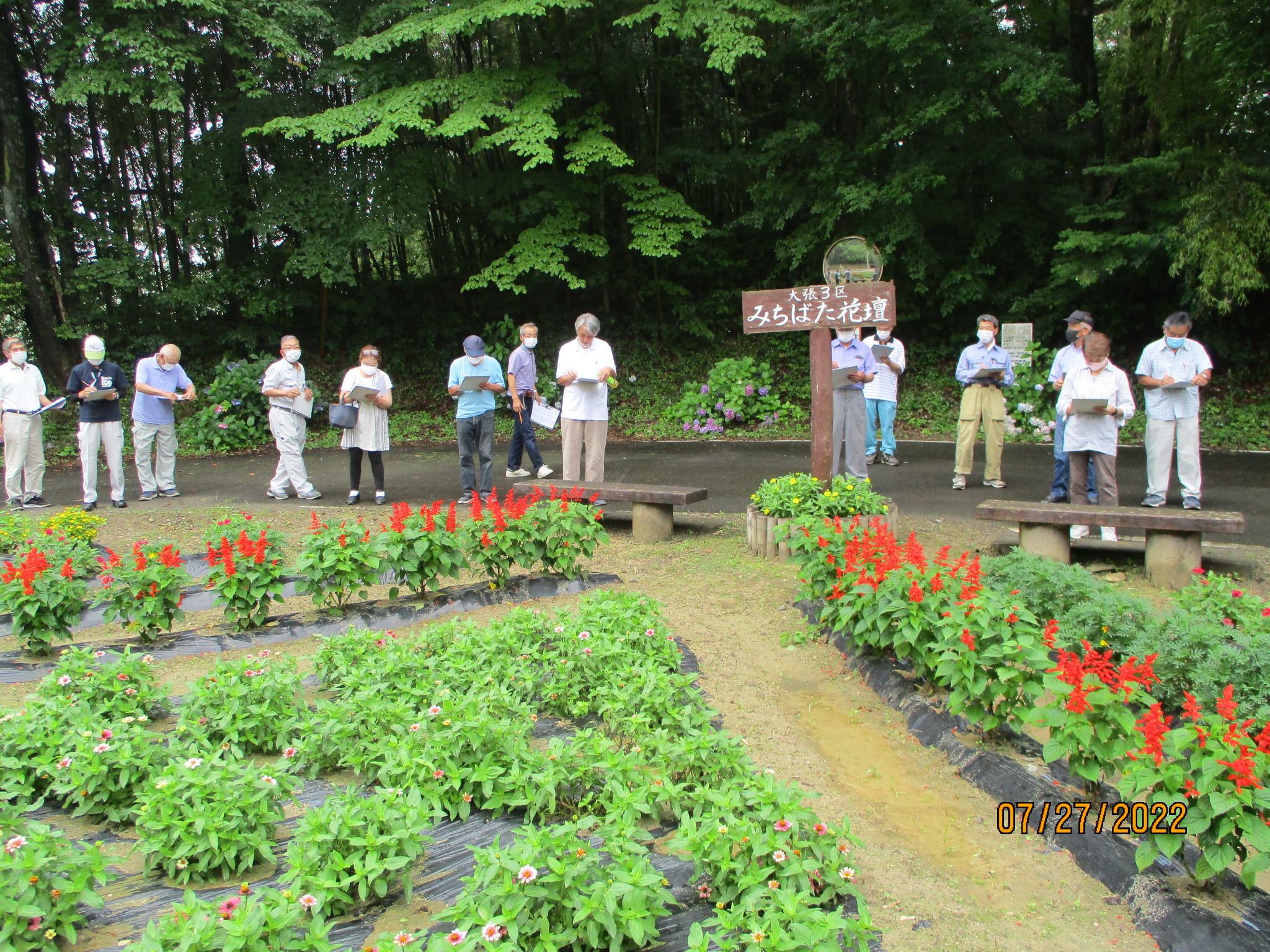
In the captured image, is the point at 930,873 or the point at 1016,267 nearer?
the point at 930,873

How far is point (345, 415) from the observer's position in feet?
30.7

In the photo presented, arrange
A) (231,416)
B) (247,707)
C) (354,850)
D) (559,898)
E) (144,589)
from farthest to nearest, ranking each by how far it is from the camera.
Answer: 1. (231,416)
2. (144,589)
3. (247,707)
4. (354,850)
5. (559,898)

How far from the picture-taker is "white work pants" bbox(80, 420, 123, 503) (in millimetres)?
9641

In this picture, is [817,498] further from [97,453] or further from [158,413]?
[97,453]

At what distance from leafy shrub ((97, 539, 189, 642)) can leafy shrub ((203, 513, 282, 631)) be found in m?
0.22

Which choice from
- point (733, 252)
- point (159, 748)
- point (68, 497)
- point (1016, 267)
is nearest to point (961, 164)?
point (1016, 267)

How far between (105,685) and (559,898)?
2589 millimetres

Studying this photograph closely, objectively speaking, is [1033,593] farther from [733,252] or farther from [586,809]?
[733,252]

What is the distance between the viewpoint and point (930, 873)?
316 centimetres

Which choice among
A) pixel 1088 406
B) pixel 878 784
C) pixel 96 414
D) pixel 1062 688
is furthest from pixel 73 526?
pixel 1088 406

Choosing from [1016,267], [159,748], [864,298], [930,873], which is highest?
[1016,267]

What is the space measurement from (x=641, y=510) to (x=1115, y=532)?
152 inches

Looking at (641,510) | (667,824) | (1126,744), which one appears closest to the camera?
(1126,744)
